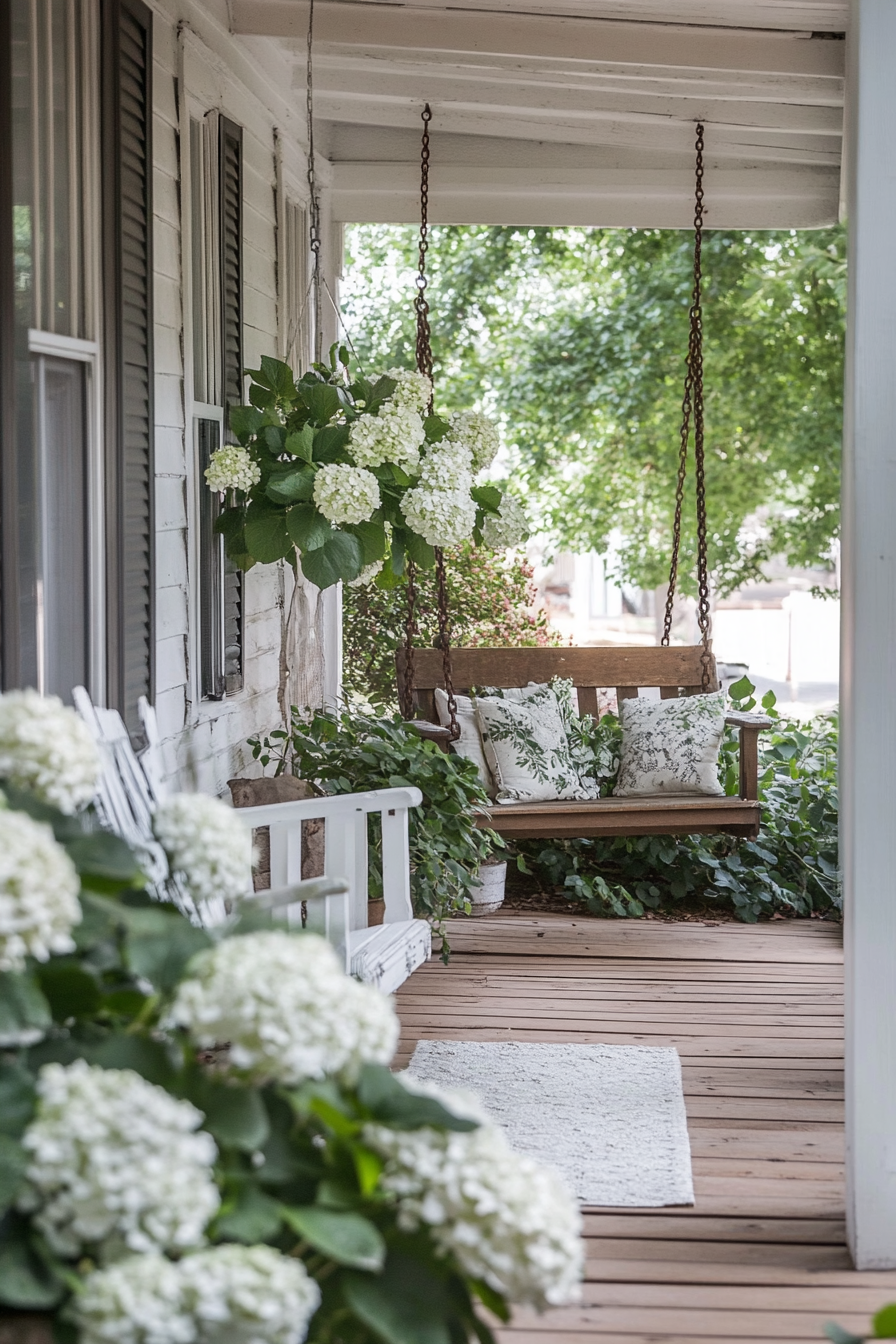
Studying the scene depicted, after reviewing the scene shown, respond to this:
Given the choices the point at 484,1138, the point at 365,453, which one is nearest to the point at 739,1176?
the point at 484,1138

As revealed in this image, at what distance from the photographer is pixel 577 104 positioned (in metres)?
4.89

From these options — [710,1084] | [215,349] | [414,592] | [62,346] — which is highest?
[215,349]

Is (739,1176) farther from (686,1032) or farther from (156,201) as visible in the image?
(156,201)

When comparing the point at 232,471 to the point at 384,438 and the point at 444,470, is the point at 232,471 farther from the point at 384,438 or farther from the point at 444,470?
the point at 444,470

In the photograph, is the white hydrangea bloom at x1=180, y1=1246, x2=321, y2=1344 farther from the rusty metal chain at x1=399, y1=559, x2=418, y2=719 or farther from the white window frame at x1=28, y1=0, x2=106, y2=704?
the rusty metal chain at x1=399, y1=559, x2=418, y2=719

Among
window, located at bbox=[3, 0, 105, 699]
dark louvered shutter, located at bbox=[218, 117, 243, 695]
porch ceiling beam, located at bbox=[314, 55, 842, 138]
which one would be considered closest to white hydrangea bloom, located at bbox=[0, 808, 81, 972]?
window, located at bbox=[3, 0, 105, 699]

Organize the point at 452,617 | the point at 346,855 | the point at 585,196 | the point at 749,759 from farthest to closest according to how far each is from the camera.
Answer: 1. the point at 452,617
2. the point at 585,196
3. the point at 749,759
4. the point at 346,855

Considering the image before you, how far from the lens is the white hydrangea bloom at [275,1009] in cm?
123

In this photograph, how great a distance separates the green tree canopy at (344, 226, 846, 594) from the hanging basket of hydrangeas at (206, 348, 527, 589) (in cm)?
608

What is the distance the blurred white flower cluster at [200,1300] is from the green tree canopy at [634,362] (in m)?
8.60

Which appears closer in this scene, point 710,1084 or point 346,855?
point 346,855

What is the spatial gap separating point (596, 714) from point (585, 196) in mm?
2092

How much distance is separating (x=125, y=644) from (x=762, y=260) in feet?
24.1

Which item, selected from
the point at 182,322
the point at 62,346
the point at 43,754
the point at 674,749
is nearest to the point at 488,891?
the point at 674,749
